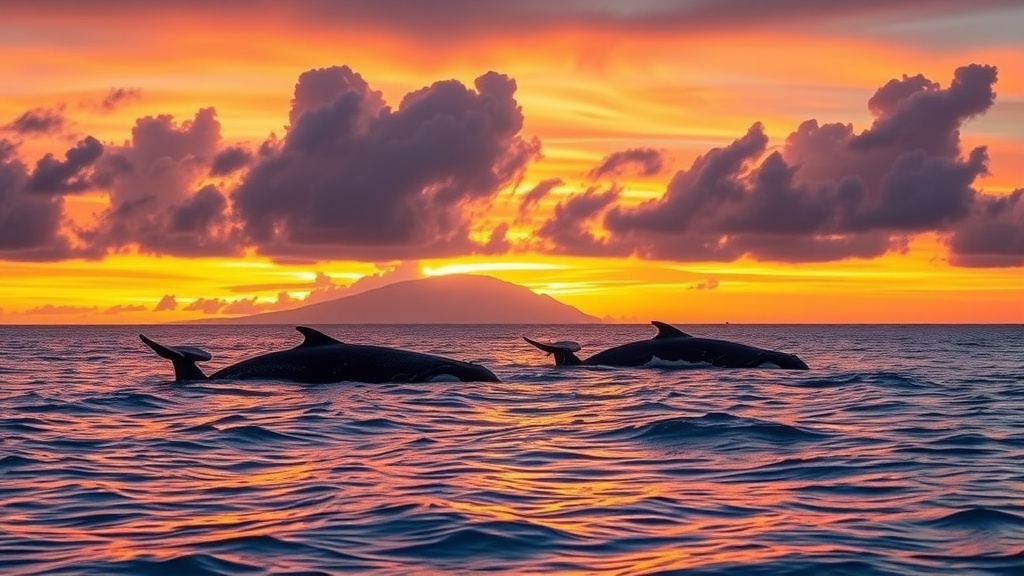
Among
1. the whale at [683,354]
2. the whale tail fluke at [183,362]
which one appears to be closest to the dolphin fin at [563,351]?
the whale at [683,354]

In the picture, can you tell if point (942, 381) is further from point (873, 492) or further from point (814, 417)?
point (873, 492)

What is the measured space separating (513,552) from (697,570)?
1.51 meters

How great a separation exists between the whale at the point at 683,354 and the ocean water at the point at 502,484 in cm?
964

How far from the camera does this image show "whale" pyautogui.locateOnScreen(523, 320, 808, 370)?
34.8 metres

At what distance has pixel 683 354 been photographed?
1372 inches

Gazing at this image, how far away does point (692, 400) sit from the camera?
24.1 meters

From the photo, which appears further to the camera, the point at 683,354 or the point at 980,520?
the point at 683,354

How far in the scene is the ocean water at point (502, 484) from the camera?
31.0ft

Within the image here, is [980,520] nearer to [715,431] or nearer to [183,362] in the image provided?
[715,431]

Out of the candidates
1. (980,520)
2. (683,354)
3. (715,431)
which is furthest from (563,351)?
(980,520)

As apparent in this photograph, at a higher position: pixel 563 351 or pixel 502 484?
pixel 563 351

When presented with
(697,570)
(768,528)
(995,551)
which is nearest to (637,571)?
(697,570)

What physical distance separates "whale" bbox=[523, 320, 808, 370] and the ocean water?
31.6 ft

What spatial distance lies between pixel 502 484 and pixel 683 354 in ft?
73.3
